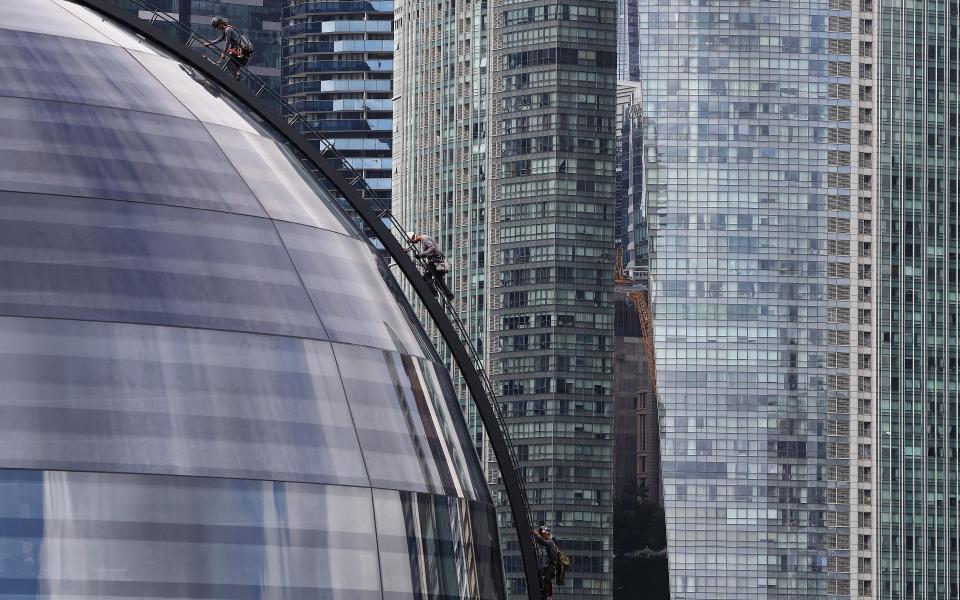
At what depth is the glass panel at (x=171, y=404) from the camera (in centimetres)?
1383

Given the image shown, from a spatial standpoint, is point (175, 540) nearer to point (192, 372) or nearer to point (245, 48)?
point (192, 372)

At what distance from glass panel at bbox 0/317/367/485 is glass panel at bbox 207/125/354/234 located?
5.49ft

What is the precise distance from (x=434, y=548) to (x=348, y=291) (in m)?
2.35

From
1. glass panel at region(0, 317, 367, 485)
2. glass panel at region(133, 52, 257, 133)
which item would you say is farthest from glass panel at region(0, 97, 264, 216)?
glass panel at region(0, 317, 367, 485)

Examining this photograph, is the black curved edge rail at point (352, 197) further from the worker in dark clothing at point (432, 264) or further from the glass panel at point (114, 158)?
the glass panel at point (114, 158)

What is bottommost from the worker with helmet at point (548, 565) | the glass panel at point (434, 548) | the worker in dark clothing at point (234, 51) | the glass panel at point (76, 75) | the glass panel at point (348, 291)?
the worker with helmet at point (548, 565)

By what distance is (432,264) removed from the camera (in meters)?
21.2

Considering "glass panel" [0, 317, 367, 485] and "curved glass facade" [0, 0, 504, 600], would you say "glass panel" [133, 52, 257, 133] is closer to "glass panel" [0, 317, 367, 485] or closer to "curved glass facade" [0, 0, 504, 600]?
"curved glass facade" [0, 0, 504, 600]

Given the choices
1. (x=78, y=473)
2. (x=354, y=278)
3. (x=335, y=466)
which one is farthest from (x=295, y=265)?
(x=78, y=473)

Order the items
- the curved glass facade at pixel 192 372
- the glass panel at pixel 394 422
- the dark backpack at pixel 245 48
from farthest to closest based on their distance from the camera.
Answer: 1. the dark backpack at pixel 245 48
2. the glass panel at pixel 394 422
3. the curved glass facade at pixel 192 372

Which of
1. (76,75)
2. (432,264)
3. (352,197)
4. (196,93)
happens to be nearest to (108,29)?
(196,93)

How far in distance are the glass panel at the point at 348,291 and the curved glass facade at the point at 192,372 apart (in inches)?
0.9

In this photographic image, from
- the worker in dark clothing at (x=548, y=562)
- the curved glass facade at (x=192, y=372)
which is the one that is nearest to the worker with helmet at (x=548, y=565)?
the worker in dark clothing at (x=548, y=562)

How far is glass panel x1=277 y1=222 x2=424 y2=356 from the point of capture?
52.7 feet
